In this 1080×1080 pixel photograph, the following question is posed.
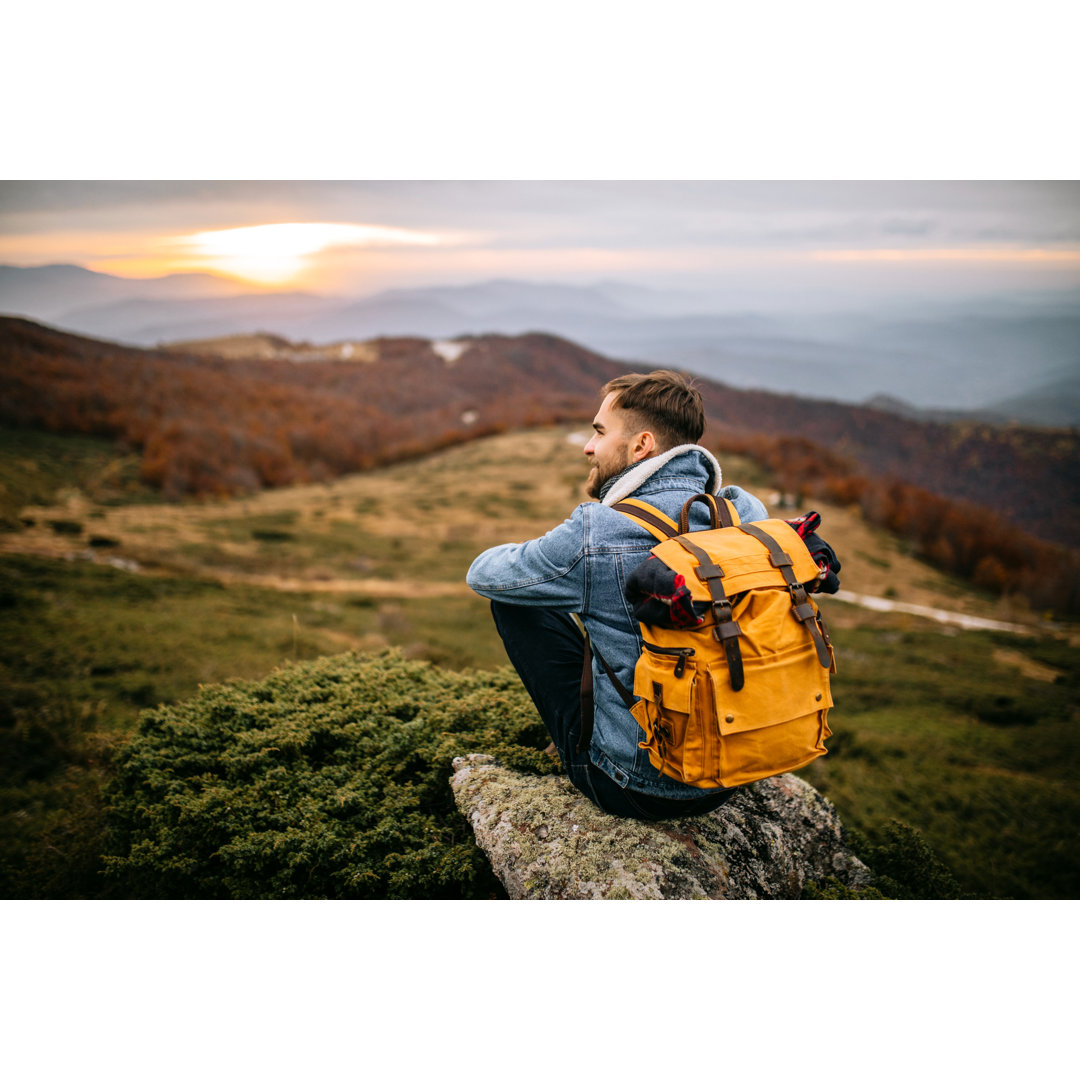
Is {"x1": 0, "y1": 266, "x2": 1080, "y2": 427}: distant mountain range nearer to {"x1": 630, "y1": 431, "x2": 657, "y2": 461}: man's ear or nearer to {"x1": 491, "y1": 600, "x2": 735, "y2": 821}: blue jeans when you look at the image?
{"x1": 491, "y1": 600, "x2": 735, "y2": 821}: blue jeans

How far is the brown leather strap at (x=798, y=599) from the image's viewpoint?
5.83 ft

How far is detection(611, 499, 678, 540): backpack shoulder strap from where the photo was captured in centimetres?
191

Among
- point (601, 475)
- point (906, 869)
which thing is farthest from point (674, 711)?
point (906, 869)

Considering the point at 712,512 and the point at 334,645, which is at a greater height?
the point at 712,512

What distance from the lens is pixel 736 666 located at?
1713 millimetres

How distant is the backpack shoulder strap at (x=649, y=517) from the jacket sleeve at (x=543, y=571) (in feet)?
0.54

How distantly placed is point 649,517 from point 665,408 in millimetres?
480

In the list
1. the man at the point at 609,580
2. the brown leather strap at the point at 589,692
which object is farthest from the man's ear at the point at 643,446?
the brown leather strap at the point at 589,692

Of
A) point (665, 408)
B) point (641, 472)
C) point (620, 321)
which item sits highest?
point (620, 321)

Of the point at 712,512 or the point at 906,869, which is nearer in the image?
the point at 712,512

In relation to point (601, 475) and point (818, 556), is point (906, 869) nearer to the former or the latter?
point (818, 556)

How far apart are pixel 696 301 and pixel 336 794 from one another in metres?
11.5

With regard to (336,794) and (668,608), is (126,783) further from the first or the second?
(668,608)

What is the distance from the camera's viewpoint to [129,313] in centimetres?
876
